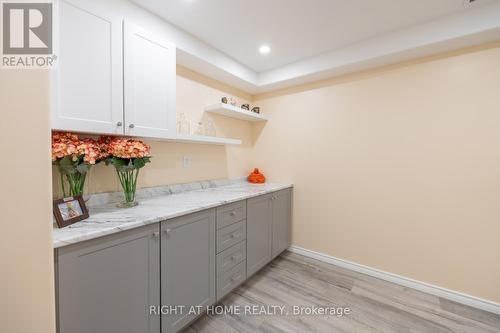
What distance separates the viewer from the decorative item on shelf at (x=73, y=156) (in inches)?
45.8

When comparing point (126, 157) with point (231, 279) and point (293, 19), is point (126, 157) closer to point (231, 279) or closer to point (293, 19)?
point (231, 279)

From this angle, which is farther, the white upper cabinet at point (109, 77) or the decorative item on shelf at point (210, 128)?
the decorative item on shelf at point (210, 128)

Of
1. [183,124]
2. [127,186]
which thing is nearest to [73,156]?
[127,186]

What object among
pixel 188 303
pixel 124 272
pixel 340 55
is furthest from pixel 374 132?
pixel 124 272

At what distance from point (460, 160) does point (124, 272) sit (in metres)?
2.77

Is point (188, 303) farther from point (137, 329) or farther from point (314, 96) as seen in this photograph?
point (314, 96)

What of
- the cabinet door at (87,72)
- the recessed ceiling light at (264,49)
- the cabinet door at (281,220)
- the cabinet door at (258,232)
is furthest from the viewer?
the cabinet door at (281,220)

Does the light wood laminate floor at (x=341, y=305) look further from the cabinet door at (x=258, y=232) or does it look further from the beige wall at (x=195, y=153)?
the beige wall at (x=195, y=153)

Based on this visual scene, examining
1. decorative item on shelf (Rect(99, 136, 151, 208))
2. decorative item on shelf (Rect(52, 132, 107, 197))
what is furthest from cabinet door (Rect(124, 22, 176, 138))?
decorative item on shelf (Rect(52, 132, 107, 197))

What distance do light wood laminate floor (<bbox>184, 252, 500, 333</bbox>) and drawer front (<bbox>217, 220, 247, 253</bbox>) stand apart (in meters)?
0.55

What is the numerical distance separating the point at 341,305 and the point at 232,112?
2.32 m

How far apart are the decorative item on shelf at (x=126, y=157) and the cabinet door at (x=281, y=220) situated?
58.6 inches

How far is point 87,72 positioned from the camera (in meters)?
1.31

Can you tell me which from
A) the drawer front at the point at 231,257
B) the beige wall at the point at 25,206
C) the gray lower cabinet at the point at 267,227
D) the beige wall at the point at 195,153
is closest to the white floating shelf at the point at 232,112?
the beige wall at the point at 195,153
